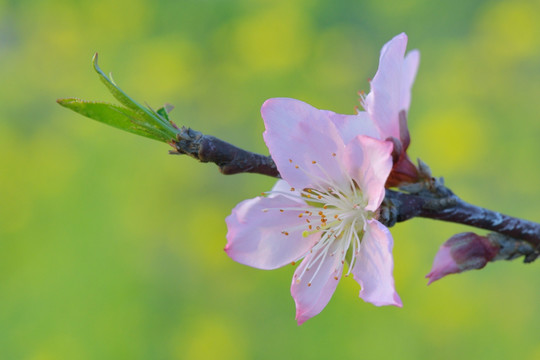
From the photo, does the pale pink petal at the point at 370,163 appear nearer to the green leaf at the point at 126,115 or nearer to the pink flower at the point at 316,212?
the pink flower at the point at 316,212

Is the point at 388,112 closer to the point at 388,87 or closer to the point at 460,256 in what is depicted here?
the point at 388,87

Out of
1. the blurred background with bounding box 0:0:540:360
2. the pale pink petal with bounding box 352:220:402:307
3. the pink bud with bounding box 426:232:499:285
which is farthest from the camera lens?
the blurred background with bounding box 0:0:540:360

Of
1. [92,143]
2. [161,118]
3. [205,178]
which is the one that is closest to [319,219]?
[161,118]

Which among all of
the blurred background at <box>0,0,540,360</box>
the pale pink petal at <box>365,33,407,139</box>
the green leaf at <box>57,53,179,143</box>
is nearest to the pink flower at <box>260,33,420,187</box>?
the pale pink petal at <box>365,33,407,139</box>

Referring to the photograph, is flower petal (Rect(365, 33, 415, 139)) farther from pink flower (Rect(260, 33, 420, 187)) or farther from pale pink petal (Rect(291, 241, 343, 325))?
pale pink petal (Rect(291, 241, 343, 325))

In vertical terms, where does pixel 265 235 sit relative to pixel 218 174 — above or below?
below

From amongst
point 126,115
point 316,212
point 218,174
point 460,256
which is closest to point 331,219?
point 316,212
